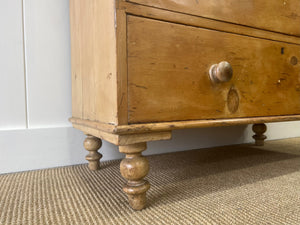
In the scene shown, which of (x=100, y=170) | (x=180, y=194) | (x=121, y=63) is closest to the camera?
(x=121, y=63)

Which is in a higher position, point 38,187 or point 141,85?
point 141,85

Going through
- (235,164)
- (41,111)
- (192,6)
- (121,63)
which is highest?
(192,6)

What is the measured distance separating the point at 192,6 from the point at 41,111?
623mm

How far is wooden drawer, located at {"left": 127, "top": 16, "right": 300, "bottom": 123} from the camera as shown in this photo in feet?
1.54

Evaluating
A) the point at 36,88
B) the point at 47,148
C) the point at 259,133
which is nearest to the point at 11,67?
the point at 36,88

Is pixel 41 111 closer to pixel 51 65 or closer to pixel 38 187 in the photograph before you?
pixel 51 65

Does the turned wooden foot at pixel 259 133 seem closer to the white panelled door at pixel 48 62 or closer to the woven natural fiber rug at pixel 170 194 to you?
the woven natural fiber rug at pixel 170 194

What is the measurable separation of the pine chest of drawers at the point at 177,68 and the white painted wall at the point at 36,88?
0.16 meters

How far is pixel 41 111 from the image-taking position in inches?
32.9

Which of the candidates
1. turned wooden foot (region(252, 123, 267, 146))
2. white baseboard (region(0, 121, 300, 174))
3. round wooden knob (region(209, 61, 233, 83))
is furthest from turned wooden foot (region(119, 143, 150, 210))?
turned wooden foot (region(252, 123, 267, 146))

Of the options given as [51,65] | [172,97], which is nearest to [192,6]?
[172,97]

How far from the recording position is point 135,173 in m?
0.47

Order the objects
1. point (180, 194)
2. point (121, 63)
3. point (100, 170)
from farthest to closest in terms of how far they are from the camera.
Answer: point (100, 170) → point (180, 194) → point (121, 63)

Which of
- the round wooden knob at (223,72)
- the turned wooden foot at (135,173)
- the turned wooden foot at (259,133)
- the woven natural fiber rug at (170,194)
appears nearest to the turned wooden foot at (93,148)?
the woven natural fiber rug at (170,194)
